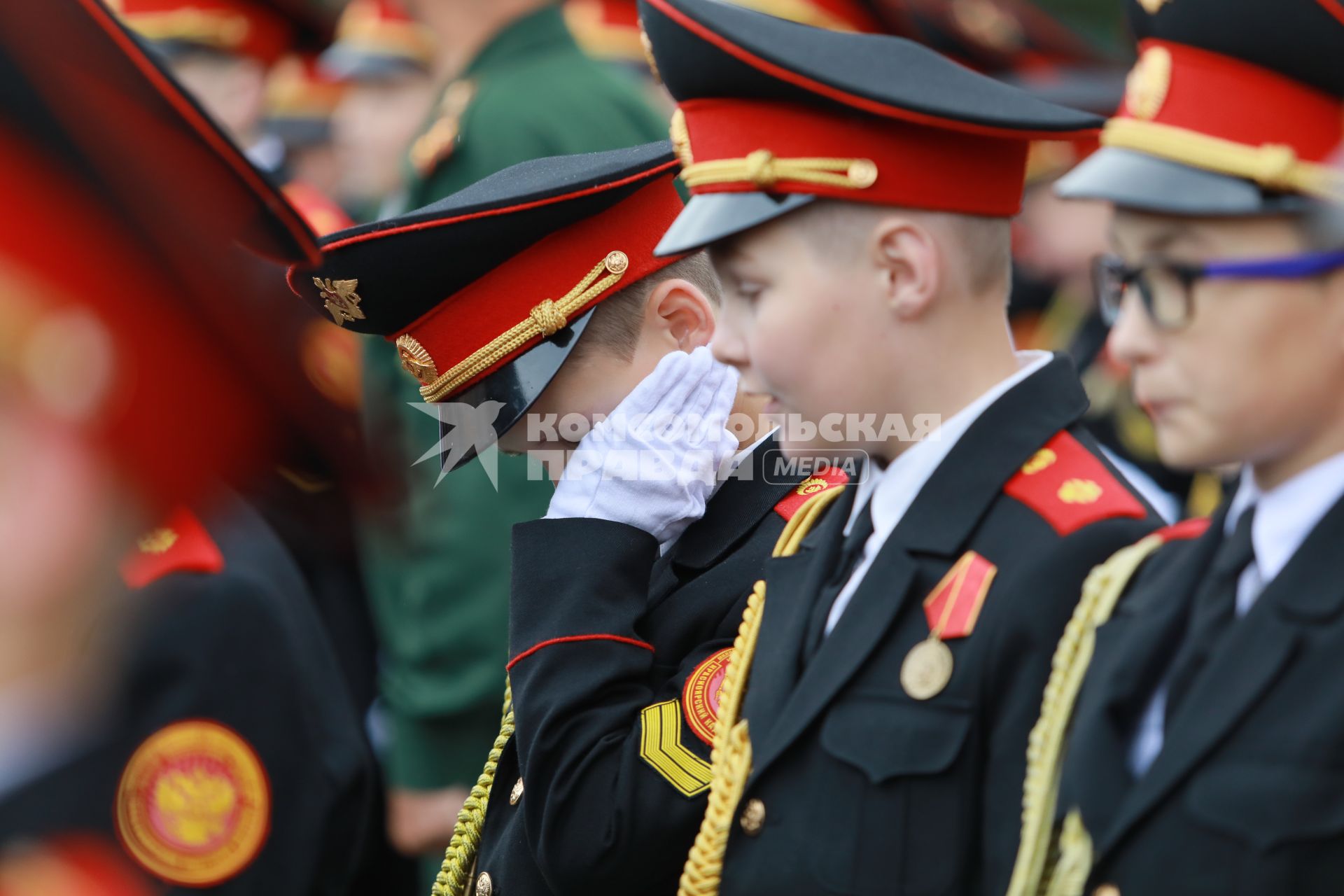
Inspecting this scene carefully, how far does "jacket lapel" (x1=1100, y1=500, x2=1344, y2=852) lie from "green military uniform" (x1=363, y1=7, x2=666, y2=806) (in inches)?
104

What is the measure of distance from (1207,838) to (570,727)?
1097mm

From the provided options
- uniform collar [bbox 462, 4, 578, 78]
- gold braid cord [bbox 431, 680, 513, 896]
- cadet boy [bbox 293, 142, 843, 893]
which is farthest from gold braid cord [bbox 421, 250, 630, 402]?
uniform collar [bbox 462, 4, 578, 78]

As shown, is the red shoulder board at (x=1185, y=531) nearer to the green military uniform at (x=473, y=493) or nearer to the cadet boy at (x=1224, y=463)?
the cadet boy at (x=1224, y=463)

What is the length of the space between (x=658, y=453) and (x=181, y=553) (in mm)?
858

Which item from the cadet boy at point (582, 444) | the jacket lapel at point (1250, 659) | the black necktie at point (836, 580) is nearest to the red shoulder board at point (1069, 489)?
the black necktie at point (836, 580)

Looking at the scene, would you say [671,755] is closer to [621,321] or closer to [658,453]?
[658,453]

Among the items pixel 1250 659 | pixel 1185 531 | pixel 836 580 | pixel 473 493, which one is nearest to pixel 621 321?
pixel 836 580

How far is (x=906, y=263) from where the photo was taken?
2436 millimetres

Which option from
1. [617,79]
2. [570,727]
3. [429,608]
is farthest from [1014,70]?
[570,727]

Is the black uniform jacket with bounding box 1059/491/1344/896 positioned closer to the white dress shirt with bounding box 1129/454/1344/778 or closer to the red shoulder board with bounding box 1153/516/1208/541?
the white dress shirt with bounding box 1129/454/1344/778

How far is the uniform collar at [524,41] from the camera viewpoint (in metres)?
4.93

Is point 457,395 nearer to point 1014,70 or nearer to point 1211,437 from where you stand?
point 1211,437

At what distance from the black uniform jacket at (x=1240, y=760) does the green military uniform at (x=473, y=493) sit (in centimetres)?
255

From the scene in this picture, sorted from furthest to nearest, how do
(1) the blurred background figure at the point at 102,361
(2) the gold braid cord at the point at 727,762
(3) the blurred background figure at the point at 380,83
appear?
1. (3) the blurred background figure at the point at 380,83
2. (2) the gold braid cord at the point at 727,762
3. (1) the blurred background figure at the point at 102,361
